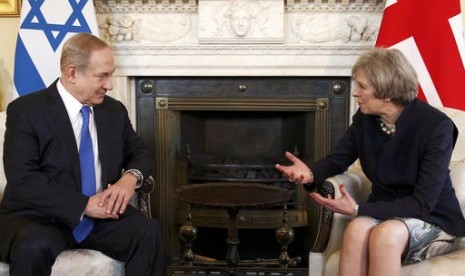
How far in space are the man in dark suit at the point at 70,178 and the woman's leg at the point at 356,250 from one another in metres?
0.59

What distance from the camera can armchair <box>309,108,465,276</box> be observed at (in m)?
1.86

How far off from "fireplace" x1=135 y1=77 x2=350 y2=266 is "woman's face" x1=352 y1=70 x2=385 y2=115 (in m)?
1.28

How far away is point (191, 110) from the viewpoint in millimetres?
3441

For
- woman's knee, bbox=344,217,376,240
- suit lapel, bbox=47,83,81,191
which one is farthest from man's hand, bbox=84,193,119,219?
woman's knee, bbox=344,217,376,240

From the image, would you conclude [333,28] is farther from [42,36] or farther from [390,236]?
[390,236]

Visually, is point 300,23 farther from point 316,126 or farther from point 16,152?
point 16,152

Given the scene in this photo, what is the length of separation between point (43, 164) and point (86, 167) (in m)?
0.14

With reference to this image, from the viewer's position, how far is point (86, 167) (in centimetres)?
201

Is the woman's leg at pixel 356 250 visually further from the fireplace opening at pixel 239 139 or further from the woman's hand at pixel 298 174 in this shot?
the fireplace opening at pixel 239 139

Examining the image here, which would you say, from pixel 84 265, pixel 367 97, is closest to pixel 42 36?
pixel 84 265

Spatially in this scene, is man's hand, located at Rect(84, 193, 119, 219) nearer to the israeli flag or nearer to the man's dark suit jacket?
the man's dark suit jacket

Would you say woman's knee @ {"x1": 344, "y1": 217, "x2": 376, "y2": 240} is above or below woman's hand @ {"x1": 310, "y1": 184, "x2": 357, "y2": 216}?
below

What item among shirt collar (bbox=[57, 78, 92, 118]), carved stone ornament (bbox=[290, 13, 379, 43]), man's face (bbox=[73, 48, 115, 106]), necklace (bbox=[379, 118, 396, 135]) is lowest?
necklace (bbox=[379, 118, 396, 135])

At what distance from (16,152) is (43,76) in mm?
1065
